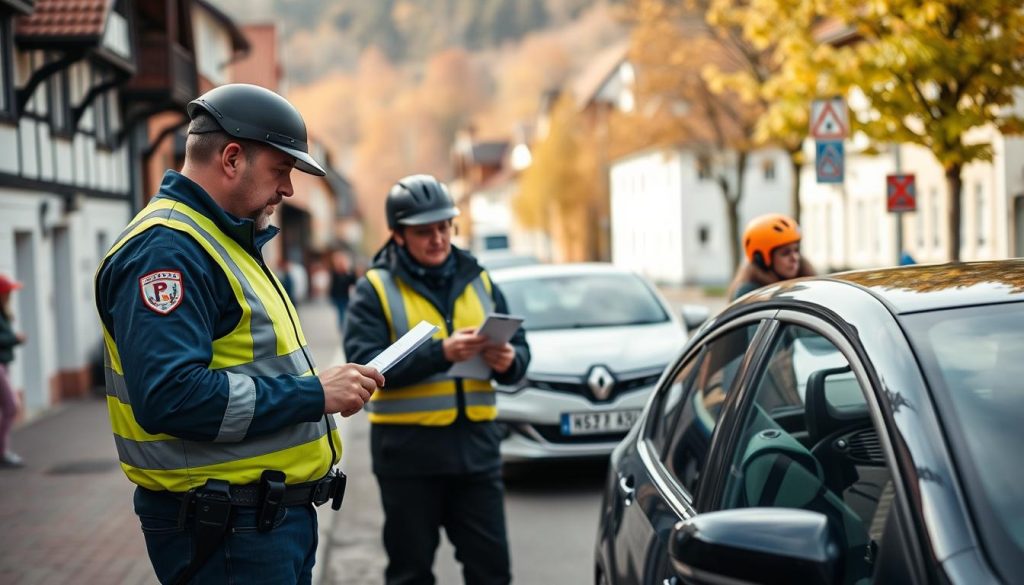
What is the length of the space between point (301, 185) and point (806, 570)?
52505 mm

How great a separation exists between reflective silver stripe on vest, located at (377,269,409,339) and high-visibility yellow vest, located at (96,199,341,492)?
1926mm

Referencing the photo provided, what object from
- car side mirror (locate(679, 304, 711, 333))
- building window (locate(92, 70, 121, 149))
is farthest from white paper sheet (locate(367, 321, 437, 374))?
building window (locate(92, 70, 121, 149))

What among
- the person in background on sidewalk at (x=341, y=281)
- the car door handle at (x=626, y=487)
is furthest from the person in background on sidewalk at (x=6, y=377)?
the person in background on sidewalk at (x=341, y=281)

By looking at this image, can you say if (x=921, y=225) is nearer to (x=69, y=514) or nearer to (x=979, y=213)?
(x=979, y=213)

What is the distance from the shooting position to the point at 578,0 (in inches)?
6393

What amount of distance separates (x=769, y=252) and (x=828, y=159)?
7385 millimetres

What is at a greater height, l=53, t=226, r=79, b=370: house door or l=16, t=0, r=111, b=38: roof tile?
l=16, t=0, r=111, b=38: roof tile

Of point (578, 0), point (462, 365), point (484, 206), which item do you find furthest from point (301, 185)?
point (578, 0)

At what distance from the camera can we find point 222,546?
313 cm

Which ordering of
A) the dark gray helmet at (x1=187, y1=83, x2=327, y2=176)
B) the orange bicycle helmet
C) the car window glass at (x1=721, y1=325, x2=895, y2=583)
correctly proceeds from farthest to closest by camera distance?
1. the orange bicycle helmet
2. the dark gray helmet at (x1=187, y1=83, x2=327, y2=176)
3. the car window glass at (x1=721, y1=325, x2=895, y2=583)

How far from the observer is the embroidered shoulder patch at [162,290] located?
2.92m

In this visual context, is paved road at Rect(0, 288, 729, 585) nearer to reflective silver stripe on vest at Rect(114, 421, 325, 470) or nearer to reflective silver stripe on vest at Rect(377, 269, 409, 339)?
reflective silver stripe on vest at Rect(377, 269, 409, 339)

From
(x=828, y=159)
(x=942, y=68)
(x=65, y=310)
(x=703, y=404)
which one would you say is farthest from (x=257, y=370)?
(x=65, y=310)

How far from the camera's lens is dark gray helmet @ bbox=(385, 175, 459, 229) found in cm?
522
